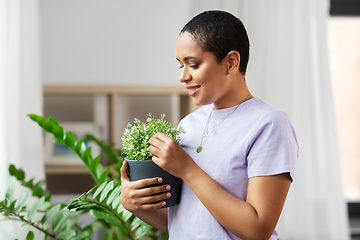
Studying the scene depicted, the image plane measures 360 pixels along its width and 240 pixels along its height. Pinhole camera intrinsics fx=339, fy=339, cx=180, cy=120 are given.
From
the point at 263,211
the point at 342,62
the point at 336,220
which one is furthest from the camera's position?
the point at 342,62

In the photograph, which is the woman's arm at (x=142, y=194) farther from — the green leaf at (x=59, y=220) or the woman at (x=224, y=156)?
the green leaf at (x=59, y=220)

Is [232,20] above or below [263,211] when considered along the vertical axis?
above

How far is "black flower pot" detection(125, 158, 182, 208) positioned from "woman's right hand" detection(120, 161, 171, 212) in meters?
0.01

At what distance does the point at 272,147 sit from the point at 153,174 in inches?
9.5

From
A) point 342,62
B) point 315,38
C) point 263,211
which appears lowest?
point 263,211

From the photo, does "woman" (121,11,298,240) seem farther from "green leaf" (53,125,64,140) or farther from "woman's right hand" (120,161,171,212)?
"green leaf" (53,125,64,140)

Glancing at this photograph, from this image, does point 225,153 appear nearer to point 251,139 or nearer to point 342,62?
point 251,139

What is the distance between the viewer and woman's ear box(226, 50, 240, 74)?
686 millimetres

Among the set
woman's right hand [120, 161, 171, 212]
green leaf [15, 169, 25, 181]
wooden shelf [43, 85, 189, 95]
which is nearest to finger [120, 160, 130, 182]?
woman's right hand [120, 161, 171, 212]

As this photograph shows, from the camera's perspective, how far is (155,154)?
2.18 ft

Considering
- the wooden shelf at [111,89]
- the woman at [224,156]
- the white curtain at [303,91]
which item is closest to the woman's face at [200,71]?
the woman at [224,156]

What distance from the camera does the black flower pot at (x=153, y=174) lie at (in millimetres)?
688

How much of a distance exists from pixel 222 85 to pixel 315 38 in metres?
1.56

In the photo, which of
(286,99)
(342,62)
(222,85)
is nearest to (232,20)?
(222,85)
